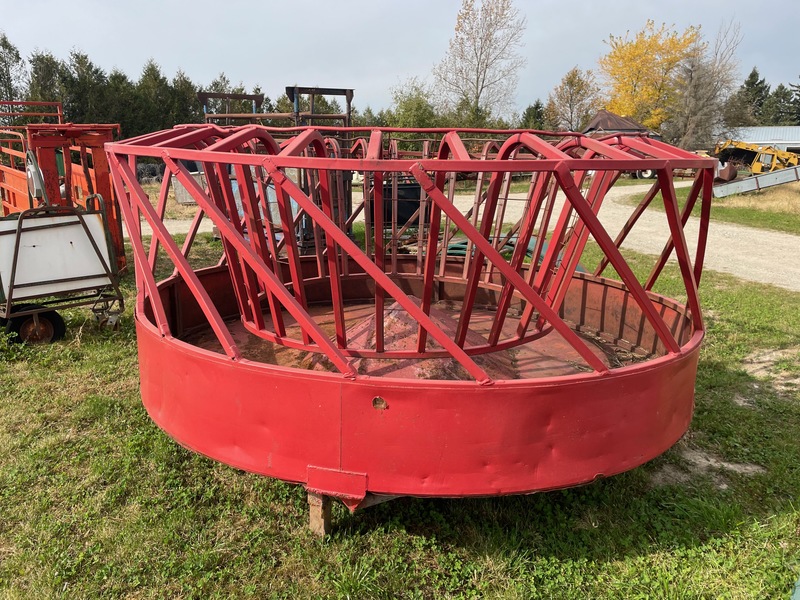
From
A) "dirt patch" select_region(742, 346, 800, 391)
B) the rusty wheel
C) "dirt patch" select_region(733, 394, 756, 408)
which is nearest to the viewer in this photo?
"dirt patch" select_region(733, 394, 756, 408)

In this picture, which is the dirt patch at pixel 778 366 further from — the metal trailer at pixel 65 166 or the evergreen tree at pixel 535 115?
the evergreen tree at pixel 535 115

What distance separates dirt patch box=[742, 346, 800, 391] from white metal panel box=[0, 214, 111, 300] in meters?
7.01

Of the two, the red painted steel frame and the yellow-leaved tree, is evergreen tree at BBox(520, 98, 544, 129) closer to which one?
the yellow-leaved tree

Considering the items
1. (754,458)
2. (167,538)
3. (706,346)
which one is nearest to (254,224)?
(167,538)

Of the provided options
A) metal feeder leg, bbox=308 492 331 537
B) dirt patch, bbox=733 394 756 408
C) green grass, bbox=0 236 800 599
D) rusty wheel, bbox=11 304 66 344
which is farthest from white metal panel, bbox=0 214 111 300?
dirt patch, bbox=733 394 756 408

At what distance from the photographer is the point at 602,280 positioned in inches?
207

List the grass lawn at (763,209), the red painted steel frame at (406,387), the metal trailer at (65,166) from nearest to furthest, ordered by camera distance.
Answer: the red painted steel frame at (406,387)
the metal trailer at (65,166)
the grass lawn at (763,209)

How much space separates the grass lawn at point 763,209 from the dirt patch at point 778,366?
11.8m

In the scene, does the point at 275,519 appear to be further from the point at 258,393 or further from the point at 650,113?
the point at 650,113

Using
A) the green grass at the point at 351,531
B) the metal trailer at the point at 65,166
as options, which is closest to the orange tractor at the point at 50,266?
the metal trailer at the point at 65,166

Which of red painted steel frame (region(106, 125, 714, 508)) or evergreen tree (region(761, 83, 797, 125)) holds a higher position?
evergreen tree (region(761, 83, 797, 125))

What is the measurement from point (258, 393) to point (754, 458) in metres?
3.71

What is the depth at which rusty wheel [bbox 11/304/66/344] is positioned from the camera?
19.6 ft

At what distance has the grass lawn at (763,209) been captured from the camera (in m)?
17.2
